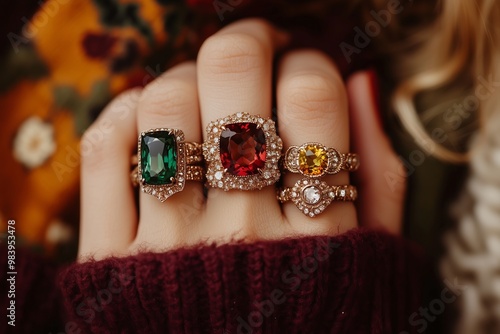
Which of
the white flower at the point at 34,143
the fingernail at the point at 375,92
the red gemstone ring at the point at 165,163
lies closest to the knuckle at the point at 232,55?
the red gemstone ring at the point at 165,163

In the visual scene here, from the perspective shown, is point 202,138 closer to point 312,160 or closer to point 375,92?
point 312,160

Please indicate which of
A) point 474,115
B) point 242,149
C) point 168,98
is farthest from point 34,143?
point 474,115

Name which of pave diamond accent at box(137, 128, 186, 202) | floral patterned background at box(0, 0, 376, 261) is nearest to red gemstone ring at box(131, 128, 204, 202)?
pave diamond accent at box(137, 128, 186, 202)

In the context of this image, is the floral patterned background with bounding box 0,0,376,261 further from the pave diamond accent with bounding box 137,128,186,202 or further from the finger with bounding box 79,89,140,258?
the pave diamond accent with bounding box 137,128,186,202

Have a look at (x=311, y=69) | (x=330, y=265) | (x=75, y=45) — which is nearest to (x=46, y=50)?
(x=75, y=45)

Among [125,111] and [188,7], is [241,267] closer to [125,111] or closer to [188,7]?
[125,111]
